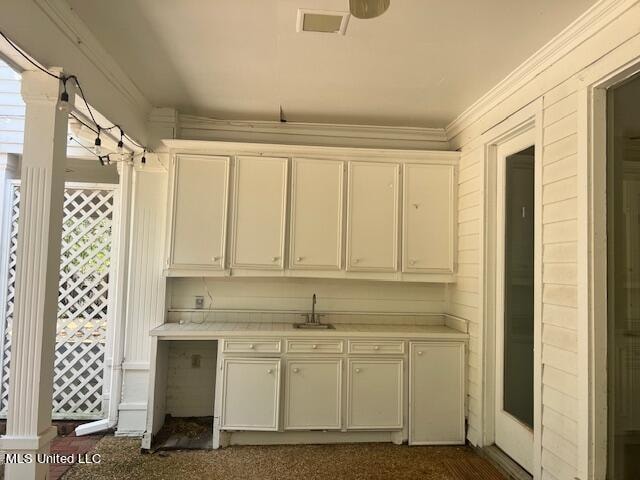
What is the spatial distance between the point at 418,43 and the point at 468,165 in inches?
52.1

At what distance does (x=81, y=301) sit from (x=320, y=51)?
9.84ft

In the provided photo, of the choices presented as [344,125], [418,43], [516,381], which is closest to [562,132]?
[418,43]

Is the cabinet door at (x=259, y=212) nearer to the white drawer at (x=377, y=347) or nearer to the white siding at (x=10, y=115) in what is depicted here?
the white drawer at (x=377, y=347)

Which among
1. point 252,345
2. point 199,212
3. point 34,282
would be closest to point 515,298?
point 252,345

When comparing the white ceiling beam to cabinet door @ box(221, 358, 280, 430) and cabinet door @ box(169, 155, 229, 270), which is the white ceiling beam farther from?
cabinet door @ box(221, 358, 280, 430)

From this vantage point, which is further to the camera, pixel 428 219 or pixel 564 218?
pixel 428 219

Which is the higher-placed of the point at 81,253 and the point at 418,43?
the point at 418,43

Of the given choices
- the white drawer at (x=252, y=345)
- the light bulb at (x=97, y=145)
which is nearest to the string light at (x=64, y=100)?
the light bulb at (x=97, y=145)

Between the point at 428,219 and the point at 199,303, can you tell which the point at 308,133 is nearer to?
the point at 428,219

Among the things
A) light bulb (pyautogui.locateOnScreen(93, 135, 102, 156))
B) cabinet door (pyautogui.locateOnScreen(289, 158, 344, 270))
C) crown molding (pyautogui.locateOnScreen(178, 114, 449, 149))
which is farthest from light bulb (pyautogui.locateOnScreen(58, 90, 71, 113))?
cabinet door (pyautogui.locateOnScreen(289, 158, 344, 270))

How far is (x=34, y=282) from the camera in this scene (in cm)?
192

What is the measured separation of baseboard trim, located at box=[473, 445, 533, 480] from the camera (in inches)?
99.9

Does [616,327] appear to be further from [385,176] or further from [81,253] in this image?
[81,253]

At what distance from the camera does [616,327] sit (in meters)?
1.90
